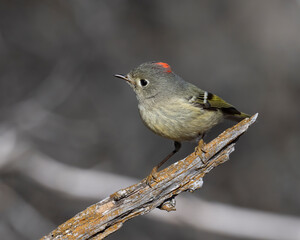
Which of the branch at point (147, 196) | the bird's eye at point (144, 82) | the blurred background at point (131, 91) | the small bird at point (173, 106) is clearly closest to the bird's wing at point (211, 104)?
the small bird at point (173, 106)

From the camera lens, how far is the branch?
2961 mm

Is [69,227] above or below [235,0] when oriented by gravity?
below

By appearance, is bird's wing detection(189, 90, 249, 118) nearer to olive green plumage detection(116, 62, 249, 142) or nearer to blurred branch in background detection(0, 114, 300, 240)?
olive green plumage detection(116, 62, 249, 142)

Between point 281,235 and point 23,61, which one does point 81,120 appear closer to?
point 23,61

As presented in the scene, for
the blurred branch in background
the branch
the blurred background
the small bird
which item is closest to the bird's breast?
the small bird

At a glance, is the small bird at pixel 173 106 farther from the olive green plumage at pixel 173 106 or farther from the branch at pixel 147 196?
the branch at pixel 147 196

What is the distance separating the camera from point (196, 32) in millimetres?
7801

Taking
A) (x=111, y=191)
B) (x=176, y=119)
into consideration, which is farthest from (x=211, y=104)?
(x=111, y=191)

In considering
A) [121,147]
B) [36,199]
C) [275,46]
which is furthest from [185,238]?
[275,46]

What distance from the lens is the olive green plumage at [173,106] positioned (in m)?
3.49

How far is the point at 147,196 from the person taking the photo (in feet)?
9.96

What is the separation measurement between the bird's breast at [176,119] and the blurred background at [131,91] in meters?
3.15

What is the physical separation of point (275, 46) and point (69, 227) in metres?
5.66

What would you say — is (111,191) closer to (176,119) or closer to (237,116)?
(237,116)
